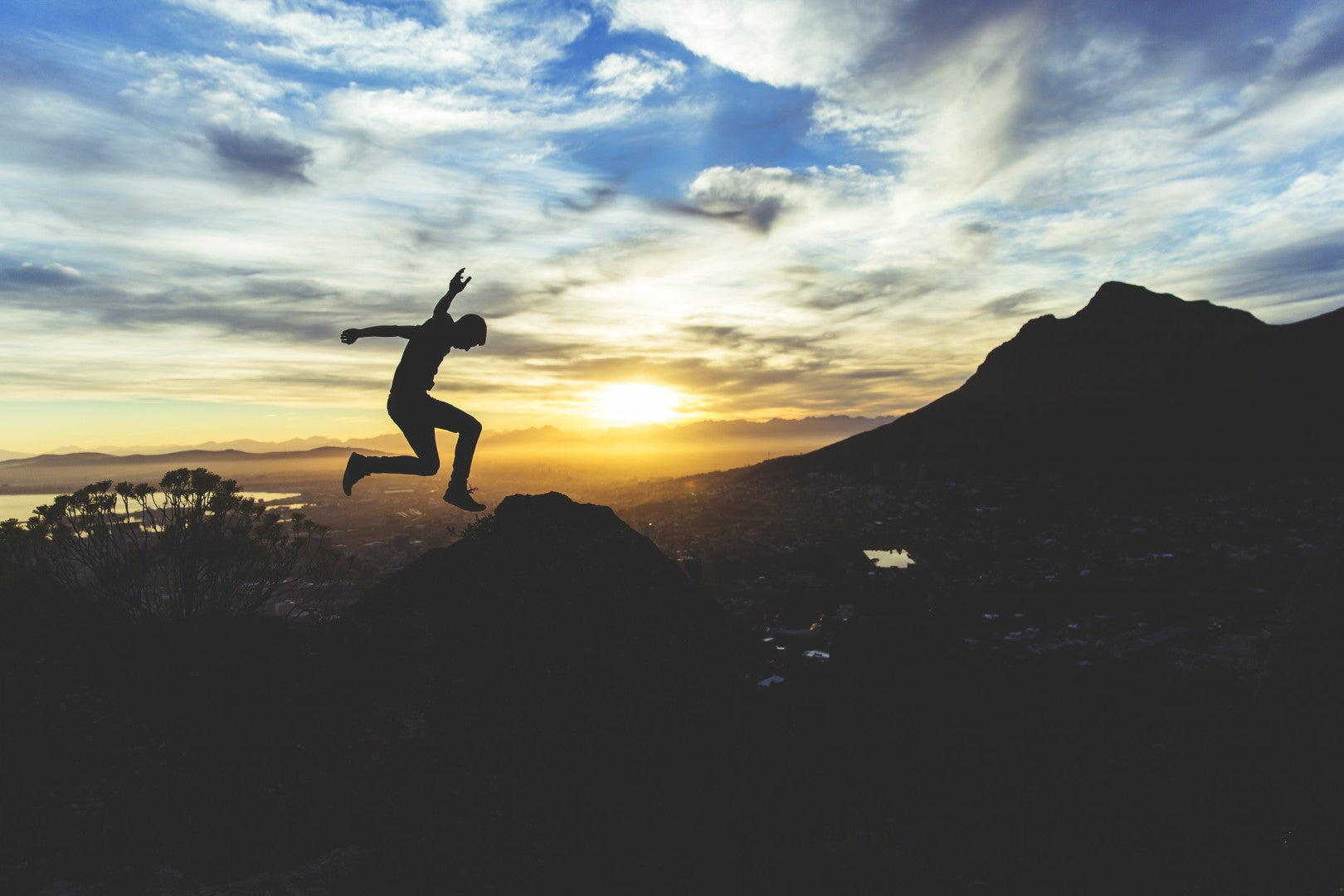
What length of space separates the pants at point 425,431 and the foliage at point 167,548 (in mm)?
3116

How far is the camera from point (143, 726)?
625cm

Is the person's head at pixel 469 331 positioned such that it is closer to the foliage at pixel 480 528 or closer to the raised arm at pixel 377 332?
the raised arm at pixel 377 332

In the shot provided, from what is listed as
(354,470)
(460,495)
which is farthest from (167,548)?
(460,495)

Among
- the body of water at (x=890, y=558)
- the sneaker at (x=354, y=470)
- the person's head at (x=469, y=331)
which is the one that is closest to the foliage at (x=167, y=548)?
the sneaker at (x=354, y=470)

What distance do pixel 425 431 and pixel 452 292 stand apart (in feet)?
5.37

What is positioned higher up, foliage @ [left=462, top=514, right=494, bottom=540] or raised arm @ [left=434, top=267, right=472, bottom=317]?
raised arm @ [left=434, top=267, right=472, bottom=317]

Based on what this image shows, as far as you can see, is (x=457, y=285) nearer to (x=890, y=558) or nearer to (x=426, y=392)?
(x=426, y=392)

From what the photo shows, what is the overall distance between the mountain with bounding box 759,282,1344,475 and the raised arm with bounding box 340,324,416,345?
85130 mm

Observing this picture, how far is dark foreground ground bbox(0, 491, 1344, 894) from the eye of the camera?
519cm

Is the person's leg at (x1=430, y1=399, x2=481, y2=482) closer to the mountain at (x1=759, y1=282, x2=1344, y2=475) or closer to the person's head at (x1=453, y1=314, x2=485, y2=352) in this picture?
the person's head at (x1=453, y1=314, x2=485, y2=352)

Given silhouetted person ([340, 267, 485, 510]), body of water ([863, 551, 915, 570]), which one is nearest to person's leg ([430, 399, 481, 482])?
silhouetted person ([340, 267, 485, 510])

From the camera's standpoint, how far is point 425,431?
7.10m

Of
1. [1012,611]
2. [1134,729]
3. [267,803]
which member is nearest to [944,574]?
[1012,611]

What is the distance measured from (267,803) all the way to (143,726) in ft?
6.57
